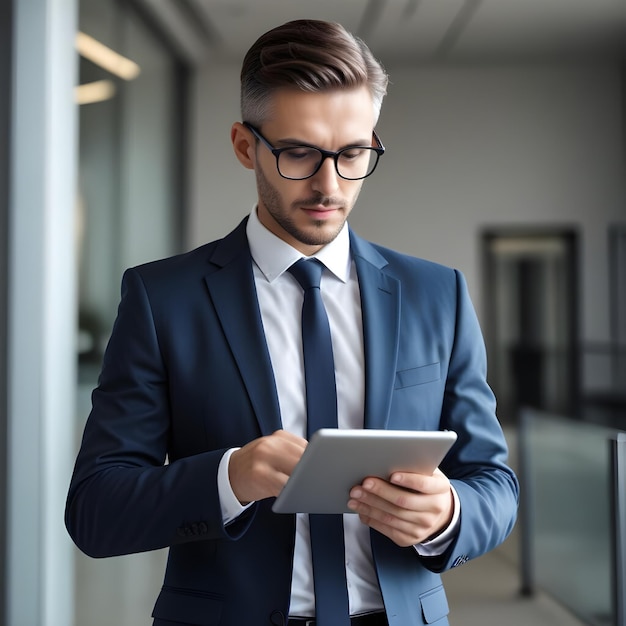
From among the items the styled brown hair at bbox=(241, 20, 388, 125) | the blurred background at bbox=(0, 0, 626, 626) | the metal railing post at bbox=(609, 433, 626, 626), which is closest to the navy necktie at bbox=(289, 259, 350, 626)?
the styled brown hair at bbox=(241, 20, 388, 125)

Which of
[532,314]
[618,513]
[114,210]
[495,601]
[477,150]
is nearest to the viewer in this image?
[618,513]

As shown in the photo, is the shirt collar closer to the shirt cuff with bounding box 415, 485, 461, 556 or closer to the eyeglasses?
the eyeglasses

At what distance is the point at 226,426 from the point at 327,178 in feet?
1.29

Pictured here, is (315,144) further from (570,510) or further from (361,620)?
(570,510)

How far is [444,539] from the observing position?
1.26 metres

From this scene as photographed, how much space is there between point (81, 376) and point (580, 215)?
7227 mm

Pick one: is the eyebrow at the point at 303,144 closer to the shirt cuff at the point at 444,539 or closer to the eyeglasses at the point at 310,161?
the eyeglasses at the point at 310,161

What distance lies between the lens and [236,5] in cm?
706

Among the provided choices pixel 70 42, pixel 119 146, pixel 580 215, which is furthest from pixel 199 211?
pixel 70 42

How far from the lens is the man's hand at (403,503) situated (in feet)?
3.68

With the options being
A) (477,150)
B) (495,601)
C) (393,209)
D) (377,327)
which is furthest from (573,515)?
(477,150)

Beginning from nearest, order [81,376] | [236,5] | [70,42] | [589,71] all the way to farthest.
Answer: [70,42] < [81,376] < [236,5] < [589,71]

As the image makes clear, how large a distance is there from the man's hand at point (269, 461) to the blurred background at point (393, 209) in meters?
2.10

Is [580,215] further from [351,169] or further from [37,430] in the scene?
[351,169]
